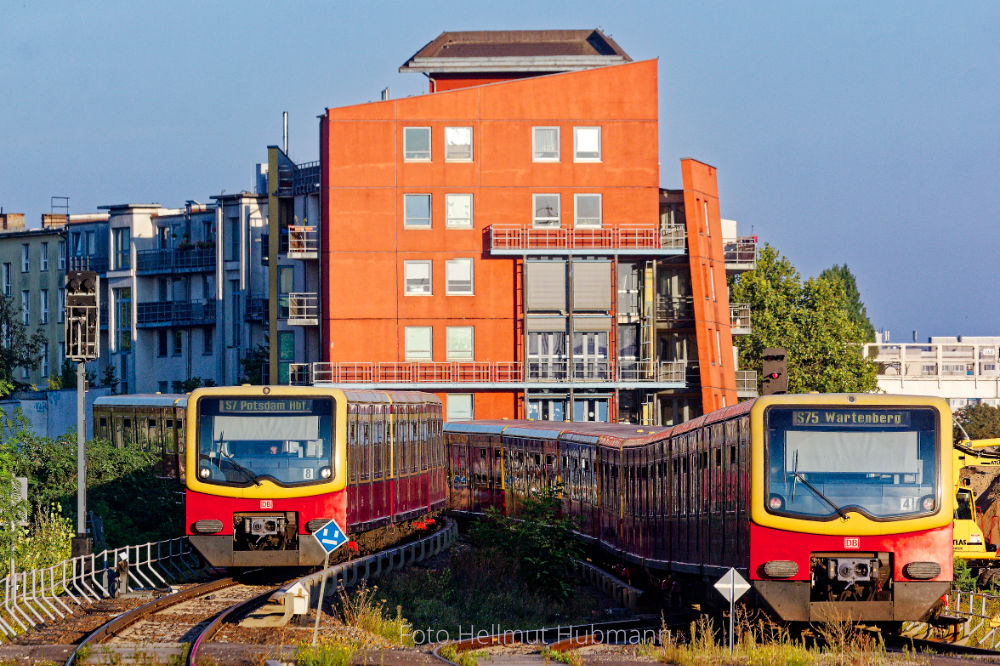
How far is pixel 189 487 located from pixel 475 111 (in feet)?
119

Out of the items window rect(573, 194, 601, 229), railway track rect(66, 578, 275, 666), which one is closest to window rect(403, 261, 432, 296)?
window rect(573, 194, 601, 229)

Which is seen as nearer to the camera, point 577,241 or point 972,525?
point 972,525

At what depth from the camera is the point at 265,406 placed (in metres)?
24.7

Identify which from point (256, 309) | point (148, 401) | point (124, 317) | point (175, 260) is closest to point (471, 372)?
point (148, 401)

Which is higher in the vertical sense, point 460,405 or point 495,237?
point 495,237

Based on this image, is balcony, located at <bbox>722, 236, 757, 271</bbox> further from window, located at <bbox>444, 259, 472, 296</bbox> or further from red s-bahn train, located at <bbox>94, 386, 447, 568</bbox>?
red s-bahn train, located at <bbox>94, 386, 447, 568</bbox>

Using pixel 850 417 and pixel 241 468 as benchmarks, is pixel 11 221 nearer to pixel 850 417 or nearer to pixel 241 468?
pixel 241 468

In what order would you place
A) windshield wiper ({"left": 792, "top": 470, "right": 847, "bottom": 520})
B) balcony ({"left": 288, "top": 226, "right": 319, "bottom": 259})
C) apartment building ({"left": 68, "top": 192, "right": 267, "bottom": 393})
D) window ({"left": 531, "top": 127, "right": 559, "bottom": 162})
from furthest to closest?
apartment building ({"left": 68, "top": 192, "right": 267, "bottom": 393})
balcony ({"left": 288, "top": 226, "right": 319, "bottom": 259})
window ({"left": 531, "top": 127, "right": 559, "bottom": 162})
windshield wiper ({"left": 792, "top": 470, "right": 847, "bottom": 520})

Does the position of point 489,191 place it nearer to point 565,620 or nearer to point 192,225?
point 192,225

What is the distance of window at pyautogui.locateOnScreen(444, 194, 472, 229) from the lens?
59469 mm

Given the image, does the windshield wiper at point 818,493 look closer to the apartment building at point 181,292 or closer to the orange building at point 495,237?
the orange building at point 495,237

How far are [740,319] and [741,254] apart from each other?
12.0ft

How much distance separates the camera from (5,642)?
1973 cm

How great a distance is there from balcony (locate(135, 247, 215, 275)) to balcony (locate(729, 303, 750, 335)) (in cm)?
2733
